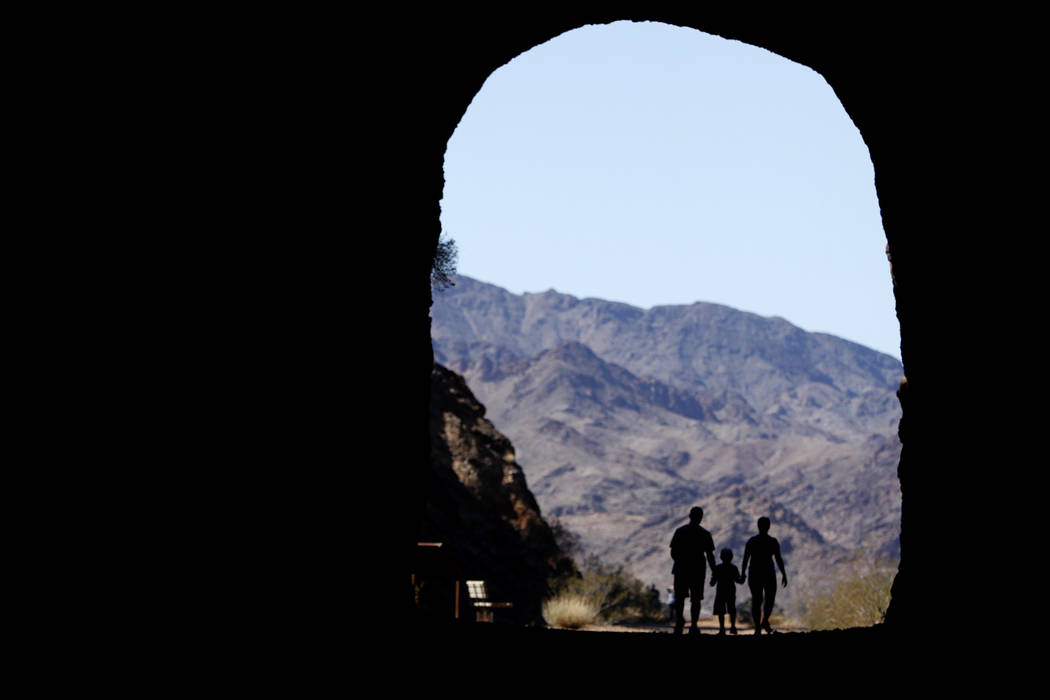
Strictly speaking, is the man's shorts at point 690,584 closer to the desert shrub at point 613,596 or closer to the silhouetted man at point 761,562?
the silhouetted man at point 761,562

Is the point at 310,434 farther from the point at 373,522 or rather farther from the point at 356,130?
the point at 356,130

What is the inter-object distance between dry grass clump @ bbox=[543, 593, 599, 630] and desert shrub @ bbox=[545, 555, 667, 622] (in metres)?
0.37

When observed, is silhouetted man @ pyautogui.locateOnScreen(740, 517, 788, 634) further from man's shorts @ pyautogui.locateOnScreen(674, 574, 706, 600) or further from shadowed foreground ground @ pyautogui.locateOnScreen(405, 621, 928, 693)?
Result: shadowed foreground ground @ pyautogui.locateOnScreen(405, 621, 928, 693)

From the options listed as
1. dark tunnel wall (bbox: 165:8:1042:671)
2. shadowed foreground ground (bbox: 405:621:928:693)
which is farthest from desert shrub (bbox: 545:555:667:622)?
dark tunnel wall (bbox: 165:8:1042:671)

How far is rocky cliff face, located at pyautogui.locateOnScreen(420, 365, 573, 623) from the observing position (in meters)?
22.3

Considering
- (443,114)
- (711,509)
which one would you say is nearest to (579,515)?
(711,509)

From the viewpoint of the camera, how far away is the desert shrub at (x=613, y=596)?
22.0 metres

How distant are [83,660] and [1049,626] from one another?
171 inches

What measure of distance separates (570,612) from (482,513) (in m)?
6.34

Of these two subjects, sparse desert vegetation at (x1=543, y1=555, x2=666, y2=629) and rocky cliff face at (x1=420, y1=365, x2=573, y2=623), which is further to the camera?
rocky cliff face at (x1=420, y1=365, x2=573, y2=623)

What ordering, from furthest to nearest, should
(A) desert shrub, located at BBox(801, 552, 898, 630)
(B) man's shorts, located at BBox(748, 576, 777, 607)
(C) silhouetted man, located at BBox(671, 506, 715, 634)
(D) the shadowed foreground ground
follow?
(A) desert shrub, located at BBox(801, 552, 898, 630) < (B) man's shorts, located at BBox(748, 576, 777, 607) < (C) silhouetted man, located at BBox(671, 506, 715, 634) < (D) the shadowed foreground ground

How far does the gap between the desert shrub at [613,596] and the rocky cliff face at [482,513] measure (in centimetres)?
64

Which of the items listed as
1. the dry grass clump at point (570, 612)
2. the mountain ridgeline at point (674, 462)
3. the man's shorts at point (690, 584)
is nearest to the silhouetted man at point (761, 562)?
the man's shorts at point (690, 584)

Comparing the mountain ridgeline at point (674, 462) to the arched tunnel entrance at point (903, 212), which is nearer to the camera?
the arched tunnel entrance at point (903, 212)
